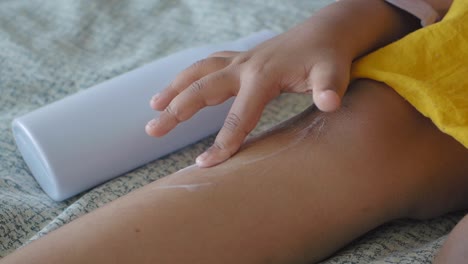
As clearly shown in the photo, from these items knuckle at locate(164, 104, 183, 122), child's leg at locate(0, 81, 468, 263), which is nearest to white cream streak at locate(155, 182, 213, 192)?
child's leg at locate(0, 81, 468, 263)

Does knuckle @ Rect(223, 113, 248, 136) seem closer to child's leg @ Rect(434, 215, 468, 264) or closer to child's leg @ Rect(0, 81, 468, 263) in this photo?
child's leg @ Rect(0, 81, 468, 263)

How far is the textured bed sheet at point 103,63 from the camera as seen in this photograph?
79 cm

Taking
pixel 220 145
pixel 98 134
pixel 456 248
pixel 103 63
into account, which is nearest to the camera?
pixel 456 248

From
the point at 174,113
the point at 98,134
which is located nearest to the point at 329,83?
the point at 174,113

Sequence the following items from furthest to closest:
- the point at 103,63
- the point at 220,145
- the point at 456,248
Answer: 1. the point at 103,63
2. the point at 220,145
3. the point at 456,248

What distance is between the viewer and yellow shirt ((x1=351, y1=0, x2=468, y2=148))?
28.1 inches

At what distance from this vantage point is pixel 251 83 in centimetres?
78

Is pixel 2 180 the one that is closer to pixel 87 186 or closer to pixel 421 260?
pixel 87 186

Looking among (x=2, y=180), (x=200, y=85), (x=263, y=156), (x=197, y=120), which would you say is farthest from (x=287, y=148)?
(x=2, y=180)

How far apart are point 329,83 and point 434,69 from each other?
0.13 m

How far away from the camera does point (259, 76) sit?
0.79 metres

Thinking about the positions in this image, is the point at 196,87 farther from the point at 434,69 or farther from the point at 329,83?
the point at 434,69

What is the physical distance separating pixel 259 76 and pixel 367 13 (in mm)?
200

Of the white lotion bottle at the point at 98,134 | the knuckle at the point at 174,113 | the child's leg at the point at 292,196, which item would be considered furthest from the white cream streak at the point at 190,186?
the white lotion bottle at the point at 98,134
